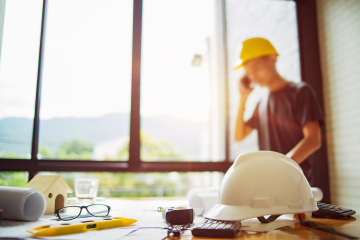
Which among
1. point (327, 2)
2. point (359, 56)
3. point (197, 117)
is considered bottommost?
point (197, 117)

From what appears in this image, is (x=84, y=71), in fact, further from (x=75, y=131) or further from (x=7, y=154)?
(x=7, y=154)

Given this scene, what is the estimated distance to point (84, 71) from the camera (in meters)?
2.30

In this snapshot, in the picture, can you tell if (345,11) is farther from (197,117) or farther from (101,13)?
(101,13)

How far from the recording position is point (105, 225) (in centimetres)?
63

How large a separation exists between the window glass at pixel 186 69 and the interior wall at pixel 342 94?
3.21ft

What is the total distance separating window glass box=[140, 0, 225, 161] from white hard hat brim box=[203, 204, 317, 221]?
183 cm

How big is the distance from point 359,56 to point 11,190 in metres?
2.09

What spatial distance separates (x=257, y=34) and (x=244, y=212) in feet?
7.01

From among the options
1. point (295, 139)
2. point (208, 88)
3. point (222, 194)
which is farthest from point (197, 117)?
point (222, 194)

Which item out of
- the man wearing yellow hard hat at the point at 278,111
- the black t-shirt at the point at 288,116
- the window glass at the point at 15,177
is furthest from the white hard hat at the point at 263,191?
the window glass at the point at 15,177

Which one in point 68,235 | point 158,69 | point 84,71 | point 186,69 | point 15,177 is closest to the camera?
point 68,235

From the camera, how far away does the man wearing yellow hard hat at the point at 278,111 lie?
177 cm

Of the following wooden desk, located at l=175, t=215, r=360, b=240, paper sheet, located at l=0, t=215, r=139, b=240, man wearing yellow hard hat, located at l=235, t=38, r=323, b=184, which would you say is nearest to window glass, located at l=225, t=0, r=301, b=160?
man wearing yellow hard hat, located at l=235, t=38, r=323, b=184

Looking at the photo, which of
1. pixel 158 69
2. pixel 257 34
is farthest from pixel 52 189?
pixel 158 69
